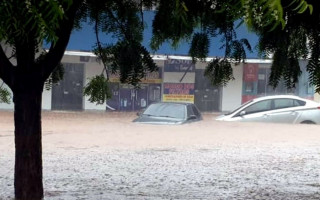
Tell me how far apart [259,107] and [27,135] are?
1537cm

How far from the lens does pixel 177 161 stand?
11562 mm

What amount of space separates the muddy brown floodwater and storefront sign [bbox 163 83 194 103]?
1078 centimetres

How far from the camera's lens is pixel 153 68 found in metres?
4.72

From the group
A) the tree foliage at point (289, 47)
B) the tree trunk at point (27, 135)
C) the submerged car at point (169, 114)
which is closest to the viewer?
the tree foliage at point (289, 47)

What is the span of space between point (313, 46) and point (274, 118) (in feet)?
50.3

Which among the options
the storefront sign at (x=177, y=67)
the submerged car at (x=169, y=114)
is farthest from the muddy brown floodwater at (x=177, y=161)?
the storefront sign at (x=177, y=67)

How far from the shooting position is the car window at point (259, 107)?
2000 centimetres

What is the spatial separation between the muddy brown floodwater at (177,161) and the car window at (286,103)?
0.91 m

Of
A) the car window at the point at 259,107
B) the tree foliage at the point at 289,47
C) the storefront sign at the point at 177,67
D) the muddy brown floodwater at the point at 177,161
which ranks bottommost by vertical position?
the muddy brown floodwater at the point at 177,161

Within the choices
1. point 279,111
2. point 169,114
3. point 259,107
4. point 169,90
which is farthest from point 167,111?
point 169,90

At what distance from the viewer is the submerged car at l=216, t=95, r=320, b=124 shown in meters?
19.8

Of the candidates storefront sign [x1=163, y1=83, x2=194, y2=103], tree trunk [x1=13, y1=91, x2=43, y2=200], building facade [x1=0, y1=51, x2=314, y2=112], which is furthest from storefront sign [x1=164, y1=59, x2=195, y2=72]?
tree trunk [x1=13, y1=91, x2=43, y2=200]

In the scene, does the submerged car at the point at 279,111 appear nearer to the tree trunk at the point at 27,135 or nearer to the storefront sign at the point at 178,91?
the storefront sign at the point at 178,91

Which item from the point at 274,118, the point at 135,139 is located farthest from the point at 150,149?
the point at 274,118
